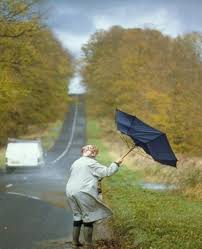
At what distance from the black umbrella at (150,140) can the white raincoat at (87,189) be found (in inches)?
37.2

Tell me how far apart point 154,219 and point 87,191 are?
142 inches

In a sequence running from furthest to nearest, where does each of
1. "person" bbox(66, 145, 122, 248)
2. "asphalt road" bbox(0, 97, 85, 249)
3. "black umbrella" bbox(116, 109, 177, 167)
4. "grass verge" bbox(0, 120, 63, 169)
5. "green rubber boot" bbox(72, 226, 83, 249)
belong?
1. "grass verge" bbox(0, 120, 63, 169)
2. "asphalt road" bbox(0, 97, 85, 249)
3. "black umbrella" bbox(116, 109, 177, 167)
4. "green rubber boot" bbox(72, 226, 83, 249)
5. "person" bbox(66, 145, 122, 248)

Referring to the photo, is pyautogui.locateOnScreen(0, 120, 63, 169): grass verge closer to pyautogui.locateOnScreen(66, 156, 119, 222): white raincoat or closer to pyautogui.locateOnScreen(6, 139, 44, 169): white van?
pyautogui.locateOnScreen(6, 139, 44, 169): white van

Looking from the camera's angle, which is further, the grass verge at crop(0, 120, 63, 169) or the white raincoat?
the grass verge at crop(0, 120, 63, 169)

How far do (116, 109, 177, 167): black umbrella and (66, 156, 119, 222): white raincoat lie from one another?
37.2 inches

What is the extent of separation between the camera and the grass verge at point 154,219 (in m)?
12.8

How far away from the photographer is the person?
12.7 meters

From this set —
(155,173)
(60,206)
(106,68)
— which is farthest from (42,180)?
(106,68)

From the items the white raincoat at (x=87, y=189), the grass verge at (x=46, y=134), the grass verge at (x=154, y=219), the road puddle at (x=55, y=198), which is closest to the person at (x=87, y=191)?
the white raincoat at (x=87, y=189)

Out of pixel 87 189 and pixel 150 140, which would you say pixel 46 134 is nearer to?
pixel 150 140

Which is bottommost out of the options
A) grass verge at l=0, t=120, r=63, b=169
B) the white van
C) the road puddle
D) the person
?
grass verge at l=0, t=120, r=63, b=169

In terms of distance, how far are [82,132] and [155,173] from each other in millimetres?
68610

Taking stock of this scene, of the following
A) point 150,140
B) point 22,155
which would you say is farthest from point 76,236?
point 22,155

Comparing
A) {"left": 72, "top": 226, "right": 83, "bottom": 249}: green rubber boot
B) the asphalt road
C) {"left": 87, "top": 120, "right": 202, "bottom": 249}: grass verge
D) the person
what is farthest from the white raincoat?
the asphalt road
